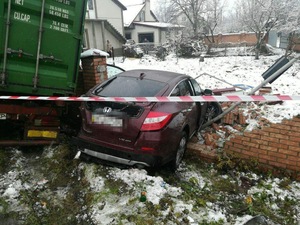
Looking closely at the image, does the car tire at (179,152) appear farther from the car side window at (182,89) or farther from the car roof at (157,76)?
the car roof at (157,76)

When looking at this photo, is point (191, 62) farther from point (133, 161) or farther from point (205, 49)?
point (133, 161)

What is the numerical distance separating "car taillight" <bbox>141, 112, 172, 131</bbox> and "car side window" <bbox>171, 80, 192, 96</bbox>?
706mm

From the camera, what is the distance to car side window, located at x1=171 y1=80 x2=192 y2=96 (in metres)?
4.04

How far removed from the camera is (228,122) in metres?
5.70

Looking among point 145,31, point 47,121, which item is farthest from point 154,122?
point 145,31

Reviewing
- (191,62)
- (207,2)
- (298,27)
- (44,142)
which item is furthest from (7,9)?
(207,2)

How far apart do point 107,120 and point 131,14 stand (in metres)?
32.5

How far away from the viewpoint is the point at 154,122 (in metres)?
3.29

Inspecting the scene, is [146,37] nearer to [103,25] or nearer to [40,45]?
[103,25]

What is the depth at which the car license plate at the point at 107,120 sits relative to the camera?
335cm

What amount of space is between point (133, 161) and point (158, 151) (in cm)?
36

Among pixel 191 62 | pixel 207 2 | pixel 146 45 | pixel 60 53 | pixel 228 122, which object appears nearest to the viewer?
pixel 60 53

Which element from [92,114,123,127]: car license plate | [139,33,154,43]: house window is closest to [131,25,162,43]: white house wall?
[139,33,154,43]: house window

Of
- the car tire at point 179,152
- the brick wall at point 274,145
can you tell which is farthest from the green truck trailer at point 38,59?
the brick wall at point 274,145
